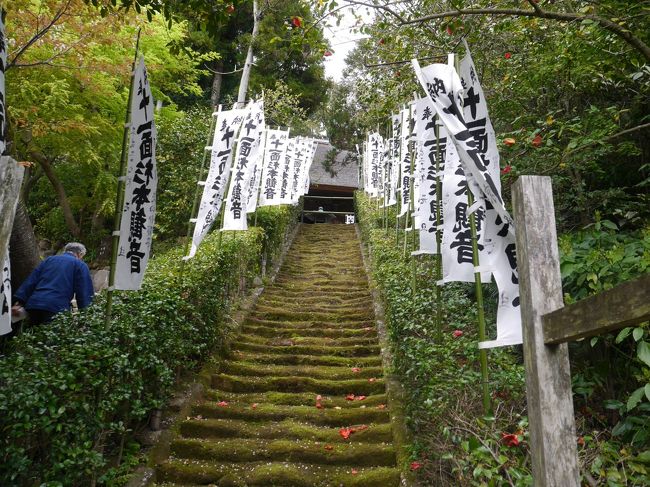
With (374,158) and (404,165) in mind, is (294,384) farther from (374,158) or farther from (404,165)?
(374,158)

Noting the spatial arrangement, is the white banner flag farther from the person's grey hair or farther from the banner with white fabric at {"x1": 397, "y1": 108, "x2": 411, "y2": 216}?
the person's grey hair

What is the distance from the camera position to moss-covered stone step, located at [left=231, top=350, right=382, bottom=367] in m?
7.07

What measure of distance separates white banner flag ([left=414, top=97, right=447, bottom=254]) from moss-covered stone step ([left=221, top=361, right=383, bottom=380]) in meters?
1.89

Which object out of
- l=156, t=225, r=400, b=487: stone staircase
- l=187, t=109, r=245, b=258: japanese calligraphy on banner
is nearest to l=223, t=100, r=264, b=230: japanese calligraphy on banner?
l=187, t=109, r=245, b=258: japanese calligraphy on banner

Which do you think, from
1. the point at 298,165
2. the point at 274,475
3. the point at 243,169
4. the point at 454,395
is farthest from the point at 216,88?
the point at 454,395

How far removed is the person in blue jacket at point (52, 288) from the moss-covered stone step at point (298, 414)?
1931 millimetres

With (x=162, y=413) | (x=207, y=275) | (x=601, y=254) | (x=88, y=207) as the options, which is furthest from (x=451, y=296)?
(x=88, y=207)

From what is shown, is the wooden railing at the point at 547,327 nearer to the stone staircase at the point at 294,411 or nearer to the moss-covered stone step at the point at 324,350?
the stone staircase at the point at 294,411

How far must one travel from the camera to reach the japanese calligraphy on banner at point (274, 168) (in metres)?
13.4

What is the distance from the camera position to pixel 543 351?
2.00 meters

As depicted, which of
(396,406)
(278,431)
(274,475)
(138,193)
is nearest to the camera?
(138,193)

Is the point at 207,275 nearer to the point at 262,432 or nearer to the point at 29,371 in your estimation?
the point at 262,432

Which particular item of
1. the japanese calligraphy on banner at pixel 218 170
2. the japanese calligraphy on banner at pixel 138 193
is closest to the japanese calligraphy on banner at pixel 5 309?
the japanese calligraphy on banner at pixel 138 193

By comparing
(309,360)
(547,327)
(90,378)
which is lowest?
(90,378)
